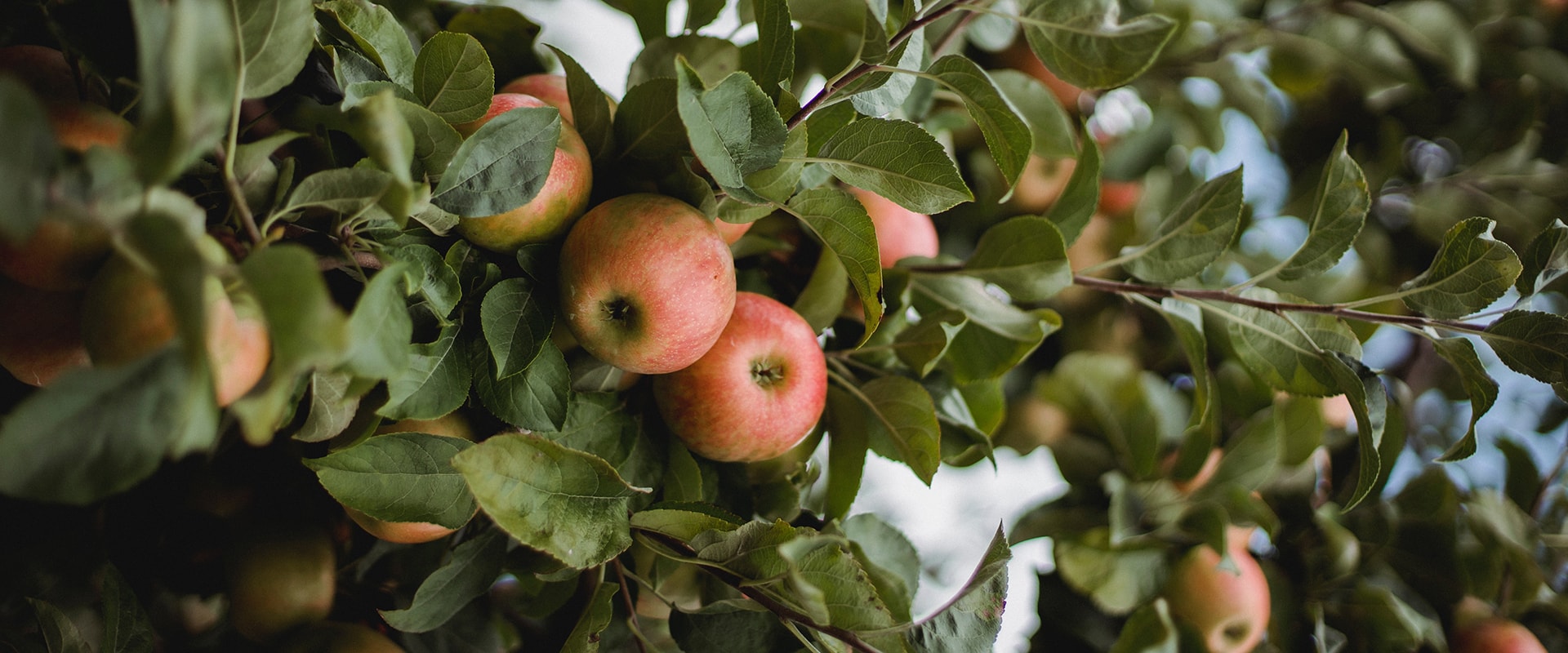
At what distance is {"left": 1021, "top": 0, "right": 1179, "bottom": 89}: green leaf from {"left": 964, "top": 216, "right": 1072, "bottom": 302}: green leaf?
133 mm

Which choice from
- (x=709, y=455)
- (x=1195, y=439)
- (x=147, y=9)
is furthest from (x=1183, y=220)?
(x=147, y=9)

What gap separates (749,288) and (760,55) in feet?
0.64

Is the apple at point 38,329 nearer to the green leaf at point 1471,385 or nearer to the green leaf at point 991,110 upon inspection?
the green leaf at point 991,110

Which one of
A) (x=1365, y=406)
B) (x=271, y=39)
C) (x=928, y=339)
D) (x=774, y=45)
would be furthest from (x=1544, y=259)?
(x=271, y=39)

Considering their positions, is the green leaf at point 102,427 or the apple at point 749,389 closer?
the green leaf at point 102,427

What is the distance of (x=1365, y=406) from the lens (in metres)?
0.54

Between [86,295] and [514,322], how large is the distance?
0.57 feet

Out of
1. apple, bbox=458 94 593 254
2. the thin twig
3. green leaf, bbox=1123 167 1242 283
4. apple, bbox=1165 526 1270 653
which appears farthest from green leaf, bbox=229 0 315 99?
apple, bbox=1165 526 1270 653

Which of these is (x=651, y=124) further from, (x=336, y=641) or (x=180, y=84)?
(x=336, y=641)

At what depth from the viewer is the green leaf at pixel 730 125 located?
0.38 m

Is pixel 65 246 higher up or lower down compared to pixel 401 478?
higher up

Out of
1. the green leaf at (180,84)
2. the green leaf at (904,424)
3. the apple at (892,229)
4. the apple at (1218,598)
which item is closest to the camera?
the green leaf at (180,84)

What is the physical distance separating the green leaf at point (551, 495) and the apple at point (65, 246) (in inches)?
6.4

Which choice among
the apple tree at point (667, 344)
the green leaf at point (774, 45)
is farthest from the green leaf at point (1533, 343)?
the green leaf at point (774, 45)
